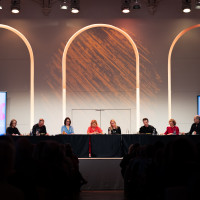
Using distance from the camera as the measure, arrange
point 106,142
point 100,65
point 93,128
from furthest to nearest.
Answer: point 100,65, point 93,128, point 106,142

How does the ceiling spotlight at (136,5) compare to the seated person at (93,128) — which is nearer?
the seated person at (93,128)

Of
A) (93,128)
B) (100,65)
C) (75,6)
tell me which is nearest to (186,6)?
(100,65)

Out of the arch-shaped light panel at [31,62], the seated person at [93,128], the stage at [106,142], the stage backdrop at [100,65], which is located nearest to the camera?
the stage at [106,142]

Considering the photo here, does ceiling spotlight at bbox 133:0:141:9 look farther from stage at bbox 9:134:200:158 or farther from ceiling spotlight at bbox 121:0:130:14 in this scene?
stage at bbox 9:134:200:158

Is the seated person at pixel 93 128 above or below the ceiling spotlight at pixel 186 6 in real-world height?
below

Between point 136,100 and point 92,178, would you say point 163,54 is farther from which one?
point 92,178

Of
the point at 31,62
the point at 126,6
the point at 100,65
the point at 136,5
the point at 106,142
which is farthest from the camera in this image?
the point at 100,65

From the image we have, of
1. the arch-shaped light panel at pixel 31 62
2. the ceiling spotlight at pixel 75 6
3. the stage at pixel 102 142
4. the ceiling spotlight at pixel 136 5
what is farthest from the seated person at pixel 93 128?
the ceiling spotlight at pixel 136 5

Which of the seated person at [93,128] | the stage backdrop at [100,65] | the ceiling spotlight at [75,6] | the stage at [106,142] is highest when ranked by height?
the ceiling spotlight at [75,6]

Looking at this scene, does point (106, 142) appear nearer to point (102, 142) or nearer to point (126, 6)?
point (102, 142)

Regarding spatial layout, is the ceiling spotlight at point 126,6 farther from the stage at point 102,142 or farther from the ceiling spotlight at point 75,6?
the stage at point 102,142

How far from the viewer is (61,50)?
11.0 m

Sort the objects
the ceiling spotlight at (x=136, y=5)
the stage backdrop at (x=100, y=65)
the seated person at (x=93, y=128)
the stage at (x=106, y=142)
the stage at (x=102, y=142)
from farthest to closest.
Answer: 1. the stage backdrop at (x=100, y=65)
2. the ceiling spotlight at (x=136, y=5)
3. the seated person at (x=93, y=128)
4. the stage at (x=106, y=142)
5. the stage at (x=102, y=142)

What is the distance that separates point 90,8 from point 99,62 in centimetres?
176
